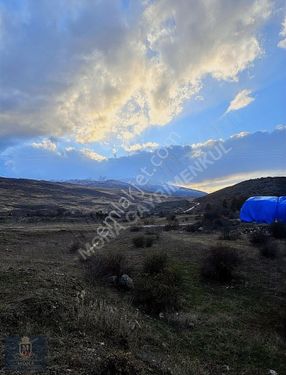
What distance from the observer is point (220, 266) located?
57.6 feet

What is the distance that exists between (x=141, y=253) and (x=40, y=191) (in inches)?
5014

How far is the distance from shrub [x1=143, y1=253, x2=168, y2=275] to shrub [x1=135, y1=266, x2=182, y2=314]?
149 centimetres

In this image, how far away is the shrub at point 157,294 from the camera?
13078 millimetres

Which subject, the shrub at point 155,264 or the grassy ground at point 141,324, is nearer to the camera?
the grassy ground at point 141,324

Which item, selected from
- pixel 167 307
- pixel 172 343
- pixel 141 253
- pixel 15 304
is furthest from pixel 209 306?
pixel 141 253

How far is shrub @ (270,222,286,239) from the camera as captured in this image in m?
28.4

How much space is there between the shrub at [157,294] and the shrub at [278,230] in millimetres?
15617

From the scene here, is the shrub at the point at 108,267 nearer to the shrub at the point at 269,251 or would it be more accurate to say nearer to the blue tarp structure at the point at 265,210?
the shrub at the point at 269,251

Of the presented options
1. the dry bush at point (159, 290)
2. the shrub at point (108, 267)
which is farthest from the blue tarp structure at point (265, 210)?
the shrub at point (108, 267)

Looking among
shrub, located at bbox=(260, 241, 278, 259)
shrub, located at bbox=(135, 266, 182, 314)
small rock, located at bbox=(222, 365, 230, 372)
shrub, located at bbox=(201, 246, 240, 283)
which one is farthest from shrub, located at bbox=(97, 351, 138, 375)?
shrub, located at bbox=(260, 241, 278, 259)

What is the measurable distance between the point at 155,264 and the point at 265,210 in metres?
25.9

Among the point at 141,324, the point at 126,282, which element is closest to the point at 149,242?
the point at 126,282

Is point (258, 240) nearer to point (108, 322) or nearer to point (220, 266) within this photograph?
point (220, 266)

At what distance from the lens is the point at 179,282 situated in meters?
16.1
